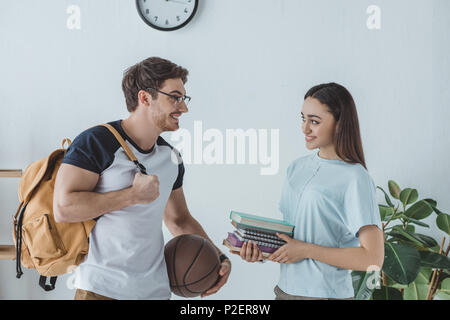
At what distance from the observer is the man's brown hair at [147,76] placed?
1236 millimetres

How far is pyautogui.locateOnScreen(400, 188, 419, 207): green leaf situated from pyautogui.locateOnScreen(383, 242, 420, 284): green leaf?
0.81 feet

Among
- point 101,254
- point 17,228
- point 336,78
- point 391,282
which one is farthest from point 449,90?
point 17,228

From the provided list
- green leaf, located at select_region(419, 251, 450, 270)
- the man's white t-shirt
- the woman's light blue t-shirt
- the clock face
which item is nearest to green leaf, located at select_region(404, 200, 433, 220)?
green leaf, located at select_region(419, 251, 450, 270)

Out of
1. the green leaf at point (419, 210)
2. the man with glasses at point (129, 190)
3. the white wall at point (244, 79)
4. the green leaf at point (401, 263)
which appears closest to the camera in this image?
the man with glasses at point (129, 190)

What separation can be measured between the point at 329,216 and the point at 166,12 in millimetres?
1202

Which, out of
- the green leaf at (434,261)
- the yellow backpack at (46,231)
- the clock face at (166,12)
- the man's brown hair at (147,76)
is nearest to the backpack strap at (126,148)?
the yellow backpack at (46,231)

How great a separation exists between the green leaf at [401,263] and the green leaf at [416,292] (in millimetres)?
282

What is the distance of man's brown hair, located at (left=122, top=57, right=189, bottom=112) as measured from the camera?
4.06 ft

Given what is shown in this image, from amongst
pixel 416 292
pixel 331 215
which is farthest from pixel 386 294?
pixel 331 215

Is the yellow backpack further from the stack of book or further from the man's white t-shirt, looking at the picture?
the stack of book

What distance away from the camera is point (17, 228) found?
46.4 inches

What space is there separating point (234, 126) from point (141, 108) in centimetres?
67

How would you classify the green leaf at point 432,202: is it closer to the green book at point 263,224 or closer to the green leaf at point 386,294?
the green leaf at point 386,294
